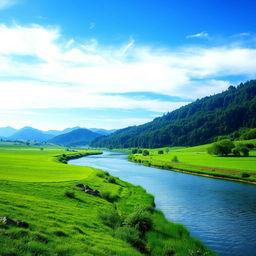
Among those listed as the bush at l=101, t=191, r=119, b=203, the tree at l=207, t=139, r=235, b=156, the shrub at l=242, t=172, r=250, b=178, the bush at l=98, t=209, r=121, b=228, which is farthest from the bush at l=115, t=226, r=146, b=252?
the tree at l=207, t=139, r=235, b=156

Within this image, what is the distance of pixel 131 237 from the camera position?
20.0m

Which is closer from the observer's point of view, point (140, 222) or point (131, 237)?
point (131, 237)

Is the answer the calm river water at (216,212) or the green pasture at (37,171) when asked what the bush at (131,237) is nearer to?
the calm river water at (216,212)

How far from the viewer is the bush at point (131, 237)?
19.8 metres

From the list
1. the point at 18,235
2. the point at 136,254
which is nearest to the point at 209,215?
the point at 136,254

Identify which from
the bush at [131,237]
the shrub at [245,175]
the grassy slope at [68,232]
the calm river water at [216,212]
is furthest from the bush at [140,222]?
the shrub at [245,175]

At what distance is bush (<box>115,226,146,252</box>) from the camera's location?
19.8 metres

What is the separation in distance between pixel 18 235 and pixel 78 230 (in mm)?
5500

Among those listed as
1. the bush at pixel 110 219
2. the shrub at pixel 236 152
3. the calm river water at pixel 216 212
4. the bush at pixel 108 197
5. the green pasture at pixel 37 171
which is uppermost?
the shrub at pixel 236 152

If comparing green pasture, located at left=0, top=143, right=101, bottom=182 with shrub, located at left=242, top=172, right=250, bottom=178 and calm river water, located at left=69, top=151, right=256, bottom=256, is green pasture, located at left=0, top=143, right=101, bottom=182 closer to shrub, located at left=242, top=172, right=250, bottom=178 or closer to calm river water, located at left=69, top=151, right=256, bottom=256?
calm river water, located at left=69, top=151, right=256, bottom=256

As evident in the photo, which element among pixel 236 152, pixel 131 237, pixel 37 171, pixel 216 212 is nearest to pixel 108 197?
pixel 216 212

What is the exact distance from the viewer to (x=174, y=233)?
2430cm

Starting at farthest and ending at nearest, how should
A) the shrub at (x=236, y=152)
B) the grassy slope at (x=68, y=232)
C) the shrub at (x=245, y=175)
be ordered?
the shrub at (x=236, y=152) < the shrub at (x=245, y=175) < the grassy slope at (x=68, y=232)

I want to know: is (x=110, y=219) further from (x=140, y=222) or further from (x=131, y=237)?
(x=131, y=237)
